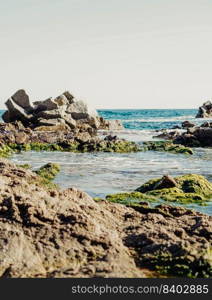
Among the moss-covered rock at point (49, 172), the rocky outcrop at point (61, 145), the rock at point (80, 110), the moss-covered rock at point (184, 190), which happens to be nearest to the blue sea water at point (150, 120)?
the rock at point (80, 110)

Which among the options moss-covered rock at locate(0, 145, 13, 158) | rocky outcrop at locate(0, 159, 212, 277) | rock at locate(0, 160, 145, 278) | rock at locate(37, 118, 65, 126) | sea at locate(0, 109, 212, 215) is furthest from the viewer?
rock at locate(37, 118, 65, 126)

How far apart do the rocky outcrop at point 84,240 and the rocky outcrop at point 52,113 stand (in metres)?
38.4

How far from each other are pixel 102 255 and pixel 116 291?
1277 mm

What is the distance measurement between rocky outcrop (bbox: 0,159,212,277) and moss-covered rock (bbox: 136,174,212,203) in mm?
5503

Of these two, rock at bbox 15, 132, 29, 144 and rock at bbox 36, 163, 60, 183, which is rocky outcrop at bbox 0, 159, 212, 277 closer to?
rock at bbox 36, 163, 60, 183

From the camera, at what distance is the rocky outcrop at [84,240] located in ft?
16.8

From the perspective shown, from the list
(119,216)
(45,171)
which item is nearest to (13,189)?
(119,216)

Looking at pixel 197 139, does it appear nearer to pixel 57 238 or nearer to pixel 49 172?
pixel 49 172

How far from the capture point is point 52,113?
46.8m

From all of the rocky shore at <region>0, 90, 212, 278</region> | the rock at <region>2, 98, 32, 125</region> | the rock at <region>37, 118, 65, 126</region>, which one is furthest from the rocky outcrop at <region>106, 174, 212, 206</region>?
the rock at <region>2, 98, 32, 125</region>

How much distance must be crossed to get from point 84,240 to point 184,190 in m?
8.08

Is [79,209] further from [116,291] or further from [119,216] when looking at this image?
[116,291]

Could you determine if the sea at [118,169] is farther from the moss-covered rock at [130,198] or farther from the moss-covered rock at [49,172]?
the moss-covered rock at [130,198]

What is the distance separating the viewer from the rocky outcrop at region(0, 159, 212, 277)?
5.12 metres
